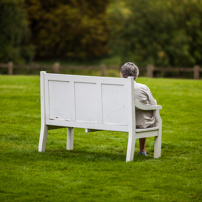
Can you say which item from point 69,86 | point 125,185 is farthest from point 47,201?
point 69,86

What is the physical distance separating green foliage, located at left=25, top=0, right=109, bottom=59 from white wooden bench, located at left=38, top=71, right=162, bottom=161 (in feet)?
149

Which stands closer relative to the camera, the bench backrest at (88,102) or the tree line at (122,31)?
the bench backrest at (88,102)

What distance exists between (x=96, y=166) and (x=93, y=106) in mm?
878

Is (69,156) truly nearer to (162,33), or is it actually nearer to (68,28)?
(162,33)

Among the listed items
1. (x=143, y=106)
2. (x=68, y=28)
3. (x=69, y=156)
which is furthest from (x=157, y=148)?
(x=68, y=28)

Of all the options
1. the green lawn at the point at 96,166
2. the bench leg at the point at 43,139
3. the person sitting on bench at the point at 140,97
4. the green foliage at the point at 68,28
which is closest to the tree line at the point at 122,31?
the green foliage at the point at 68,28

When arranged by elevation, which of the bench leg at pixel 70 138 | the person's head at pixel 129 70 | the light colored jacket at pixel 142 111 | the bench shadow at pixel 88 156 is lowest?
the bench shadow at pixel 88 156

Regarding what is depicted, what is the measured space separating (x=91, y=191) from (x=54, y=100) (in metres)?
2.32

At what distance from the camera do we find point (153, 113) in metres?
7.28

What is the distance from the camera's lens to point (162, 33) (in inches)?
2013

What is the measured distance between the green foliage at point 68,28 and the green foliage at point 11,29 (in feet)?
27.0

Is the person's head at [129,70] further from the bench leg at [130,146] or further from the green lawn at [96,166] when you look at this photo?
the green lawn at [96,166]

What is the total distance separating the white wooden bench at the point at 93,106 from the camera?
6809 mm

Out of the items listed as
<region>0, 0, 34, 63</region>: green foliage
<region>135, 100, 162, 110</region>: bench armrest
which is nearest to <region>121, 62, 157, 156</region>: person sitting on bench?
<region>135, 100, 162, 110</region>: bench armrest
